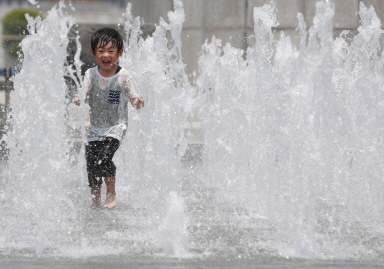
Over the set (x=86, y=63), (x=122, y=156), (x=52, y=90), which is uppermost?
(x=86, y=63)

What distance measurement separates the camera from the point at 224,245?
2.71m

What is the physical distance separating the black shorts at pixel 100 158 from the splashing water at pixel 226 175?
0.21 metres

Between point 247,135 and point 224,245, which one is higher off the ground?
point 247,135

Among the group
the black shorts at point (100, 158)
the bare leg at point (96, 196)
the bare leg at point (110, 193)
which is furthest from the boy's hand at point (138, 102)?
the bare leg at point (96, 196)

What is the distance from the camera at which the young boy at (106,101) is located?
344 centimetres

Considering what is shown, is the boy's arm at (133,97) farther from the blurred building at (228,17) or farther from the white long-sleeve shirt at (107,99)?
the blurred building at (228,17)

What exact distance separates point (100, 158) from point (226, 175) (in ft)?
4.61

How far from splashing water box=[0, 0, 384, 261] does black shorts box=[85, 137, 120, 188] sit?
0.21m

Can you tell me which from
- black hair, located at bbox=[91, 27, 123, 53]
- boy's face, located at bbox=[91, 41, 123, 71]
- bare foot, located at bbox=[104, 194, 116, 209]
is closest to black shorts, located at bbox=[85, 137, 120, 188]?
bare foot, located at bbox=[104, 194, 116, 209]

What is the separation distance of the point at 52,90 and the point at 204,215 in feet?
3.95

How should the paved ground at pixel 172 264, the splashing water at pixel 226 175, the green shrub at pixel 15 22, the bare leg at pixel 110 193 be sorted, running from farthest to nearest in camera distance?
the green shrub at pixel 15 22 < the bare leg at pixel 110 193 < the splashing water at pixel 226 175 < the paved ground at pixel 172 264

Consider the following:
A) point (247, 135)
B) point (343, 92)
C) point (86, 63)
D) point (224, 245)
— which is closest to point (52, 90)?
point (224, 245)

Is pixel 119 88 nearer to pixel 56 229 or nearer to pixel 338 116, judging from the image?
pixel 56 229

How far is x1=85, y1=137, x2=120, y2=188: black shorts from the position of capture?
3.47 m
